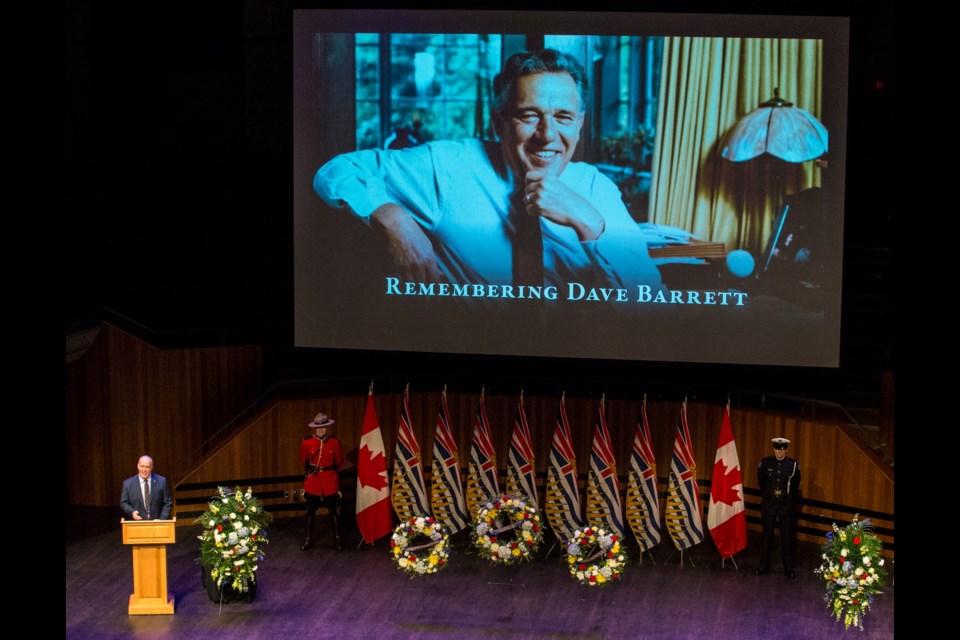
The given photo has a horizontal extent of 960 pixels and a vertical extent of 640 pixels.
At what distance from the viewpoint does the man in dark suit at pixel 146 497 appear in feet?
34.2

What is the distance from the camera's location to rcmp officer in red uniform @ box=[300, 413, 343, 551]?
39.3 feet

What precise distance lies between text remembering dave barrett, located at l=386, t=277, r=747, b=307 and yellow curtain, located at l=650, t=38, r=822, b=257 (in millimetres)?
584

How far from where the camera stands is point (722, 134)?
1188cm

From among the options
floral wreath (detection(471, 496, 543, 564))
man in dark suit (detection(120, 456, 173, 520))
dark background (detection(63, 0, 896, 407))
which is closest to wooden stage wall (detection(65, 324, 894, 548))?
dark background (detection(63, 0, 896, 407))

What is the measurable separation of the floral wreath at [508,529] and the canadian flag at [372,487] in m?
1.80

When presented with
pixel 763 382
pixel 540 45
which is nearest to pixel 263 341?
pixel 540 45

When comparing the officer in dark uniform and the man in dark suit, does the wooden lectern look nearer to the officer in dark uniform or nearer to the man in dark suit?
the man in dark suit

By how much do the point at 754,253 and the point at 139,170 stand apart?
8.30 metres

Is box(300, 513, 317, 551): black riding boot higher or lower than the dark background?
lower

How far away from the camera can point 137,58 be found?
50.9ft

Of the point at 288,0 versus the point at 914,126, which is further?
the point at 288,0

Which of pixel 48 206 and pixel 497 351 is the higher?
pixel 48 206

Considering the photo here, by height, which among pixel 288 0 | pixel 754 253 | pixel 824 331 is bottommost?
pixel 824 331

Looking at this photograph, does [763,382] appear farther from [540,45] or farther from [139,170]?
[139,170]
